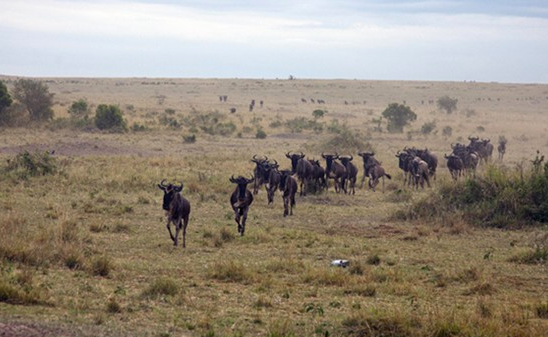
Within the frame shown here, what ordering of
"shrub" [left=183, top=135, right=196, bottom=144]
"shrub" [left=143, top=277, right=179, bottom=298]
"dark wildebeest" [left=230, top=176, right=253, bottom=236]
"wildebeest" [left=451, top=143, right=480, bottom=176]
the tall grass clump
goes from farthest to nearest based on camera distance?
"shrub" [left=183, top=135, right=196, bottom=144]
"wildebeest" [left=451, top=143, right=480, bottom=176]
the tall grass clump
"dark wildebeest" [left=230, top=176, right=253, bottom=236]
"shrub" [left=143, top=277, right=179, bottom=298]

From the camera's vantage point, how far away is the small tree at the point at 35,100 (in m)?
47.8

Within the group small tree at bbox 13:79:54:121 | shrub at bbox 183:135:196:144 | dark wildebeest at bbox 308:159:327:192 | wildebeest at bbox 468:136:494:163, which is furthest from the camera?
A: small tree at bbox 13:79:54:121

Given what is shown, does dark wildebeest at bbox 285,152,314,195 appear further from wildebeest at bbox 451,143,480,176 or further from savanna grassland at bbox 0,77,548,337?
wildebeest at bbox 451,143,480,176

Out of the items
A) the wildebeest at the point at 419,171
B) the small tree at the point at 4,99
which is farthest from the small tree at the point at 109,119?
the wildebeest at the point at 419,171

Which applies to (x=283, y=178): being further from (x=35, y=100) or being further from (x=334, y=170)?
(x=35, y=100)

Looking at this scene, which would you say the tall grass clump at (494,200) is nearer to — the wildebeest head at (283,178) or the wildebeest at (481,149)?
the wildebeest head at (283,178)

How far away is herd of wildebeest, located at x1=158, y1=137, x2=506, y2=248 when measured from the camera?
16.8 metres

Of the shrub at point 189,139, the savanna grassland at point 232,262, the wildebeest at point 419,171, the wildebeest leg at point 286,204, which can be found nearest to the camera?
the savanna grassland at point 232,262

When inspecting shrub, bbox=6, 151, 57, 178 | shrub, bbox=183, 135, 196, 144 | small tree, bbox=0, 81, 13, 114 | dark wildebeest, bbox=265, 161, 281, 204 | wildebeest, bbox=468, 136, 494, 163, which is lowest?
shrub, bbox=183, 135, 196, 144

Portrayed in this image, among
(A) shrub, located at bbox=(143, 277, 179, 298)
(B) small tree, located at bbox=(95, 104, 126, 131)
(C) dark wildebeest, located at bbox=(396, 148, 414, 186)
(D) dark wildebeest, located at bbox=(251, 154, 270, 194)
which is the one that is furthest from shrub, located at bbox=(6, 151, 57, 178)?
(B) small tree, located at bbox=(95, 104, 126, 131)

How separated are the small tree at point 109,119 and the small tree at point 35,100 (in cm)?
402

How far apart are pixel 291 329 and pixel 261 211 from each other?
41.5 ft

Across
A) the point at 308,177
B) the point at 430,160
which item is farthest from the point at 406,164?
the point at 308,177

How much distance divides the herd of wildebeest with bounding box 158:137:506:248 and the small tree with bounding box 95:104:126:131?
19.5 m
